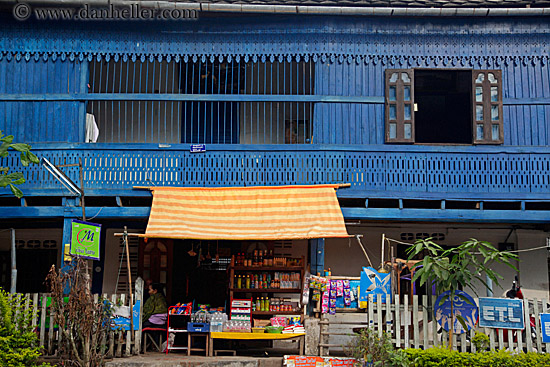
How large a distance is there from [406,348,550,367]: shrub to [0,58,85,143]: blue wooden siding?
7.38 m

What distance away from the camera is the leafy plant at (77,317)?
33.2 feet

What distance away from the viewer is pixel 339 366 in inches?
412

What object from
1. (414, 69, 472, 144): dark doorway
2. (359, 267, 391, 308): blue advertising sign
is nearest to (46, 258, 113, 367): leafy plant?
(359, 267, 391, 308): blue advertising sign

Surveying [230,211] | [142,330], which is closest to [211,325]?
[142,330]

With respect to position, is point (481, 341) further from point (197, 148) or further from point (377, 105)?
point (197, 148)

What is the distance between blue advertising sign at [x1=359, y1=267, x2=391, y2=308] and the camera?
36.5 feet

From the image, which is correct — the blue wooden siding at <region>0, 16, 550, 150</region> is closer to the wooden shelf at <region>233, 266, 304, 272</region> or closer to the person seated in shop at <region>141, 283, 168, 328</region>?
the wooden shelf at <region>233, 266, 304, 272</region>

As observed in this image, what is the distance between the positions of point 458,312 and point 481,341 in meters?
0.56

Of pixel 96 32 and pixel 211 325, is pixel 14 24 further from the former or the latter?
pixel 211 325

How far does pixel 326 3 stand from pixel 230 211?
432 cm

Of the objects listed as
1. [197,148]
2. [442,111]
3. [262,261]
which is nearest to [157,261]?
[262,261]

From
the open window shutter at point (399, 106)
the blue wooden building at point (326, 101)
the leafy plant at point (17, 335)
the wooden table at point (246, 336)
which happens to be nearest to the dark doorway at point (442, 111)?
the blue wooden building at point (326, 101)

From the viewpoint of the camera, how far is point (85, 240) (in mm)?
10781

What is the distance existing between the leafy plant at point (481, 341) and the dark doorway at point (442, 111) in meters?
6.75
